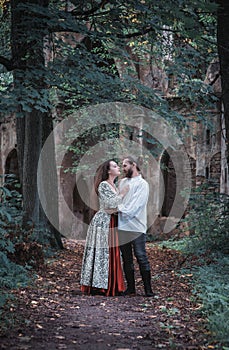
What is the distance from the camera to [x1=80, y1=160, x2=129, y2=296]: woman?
22.8 feet

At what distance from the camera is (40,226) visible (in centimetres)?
1011

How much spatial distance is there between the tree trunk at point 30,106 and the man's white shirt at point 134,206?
174 cm

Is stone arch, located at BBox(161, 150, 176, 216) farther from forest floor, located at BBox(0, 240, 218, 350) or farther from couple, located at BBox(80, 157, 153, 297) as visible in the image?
couple, located at BBox(80, 157, 153, 297)

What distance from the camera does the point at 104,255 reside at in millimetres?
7062

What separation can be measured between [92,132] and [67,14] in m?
7.46

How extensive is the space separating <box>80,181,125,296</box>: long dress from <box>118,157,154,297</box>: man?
0.15 m

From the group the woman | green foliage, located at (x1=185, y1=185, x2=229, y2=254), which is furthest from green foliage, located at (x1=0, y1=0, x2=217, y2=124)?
green foliage, located at (x1=185, y1=185, x2=229, y2=254)

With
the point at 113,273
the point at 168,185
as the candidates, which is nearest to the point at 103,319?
the point at 113,273

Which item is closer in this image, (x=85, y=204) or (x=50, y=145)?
(x=50, y=145)

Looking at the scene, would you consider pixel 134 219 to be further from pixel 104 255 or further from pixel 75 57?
pixel 75 57

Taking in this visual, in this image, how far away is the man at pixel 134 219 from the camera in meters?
6.75

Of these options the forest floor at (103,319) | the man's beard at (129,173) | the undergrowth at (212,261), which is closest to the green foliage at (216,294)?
the undergrowth at (212,261)

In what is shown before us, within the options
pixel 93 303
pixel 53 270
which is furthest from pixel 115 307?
pixel 53 270

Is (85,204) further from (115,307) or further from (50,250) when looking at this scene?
(115,307)
